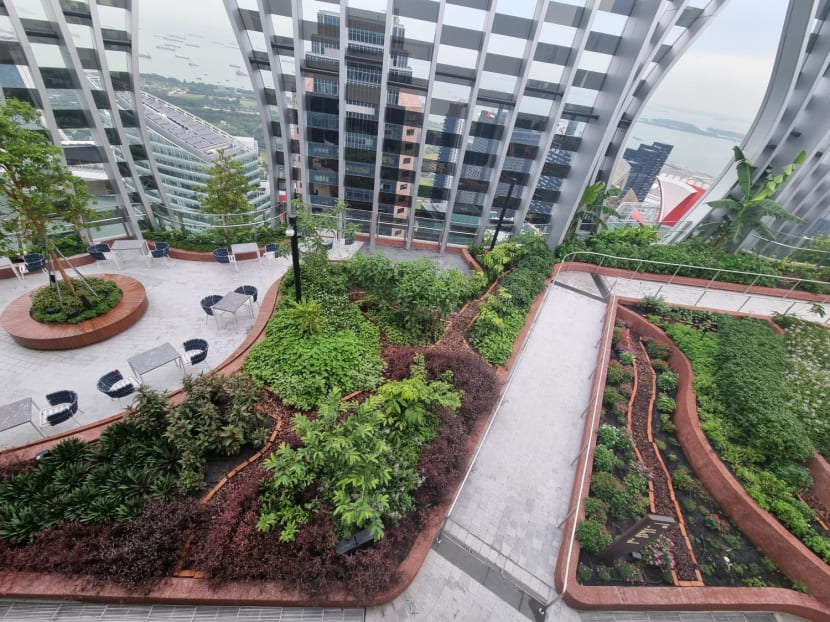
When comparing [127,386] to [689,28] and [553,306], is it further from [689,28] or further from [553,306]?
[689,28]

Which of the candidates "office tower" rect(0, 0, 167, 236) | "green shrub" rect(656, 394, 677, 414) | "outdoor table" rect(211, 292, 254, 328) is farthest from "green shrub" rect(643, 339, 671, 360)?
"office tower" rect(0, 0, 167, 236)

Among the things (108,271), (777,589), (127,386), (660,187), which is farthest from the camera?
(660,187)

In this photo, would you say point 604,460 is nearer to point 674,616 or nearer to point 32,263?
→ point 674,616

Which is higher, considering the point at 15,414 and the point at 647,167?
the point at 647,167

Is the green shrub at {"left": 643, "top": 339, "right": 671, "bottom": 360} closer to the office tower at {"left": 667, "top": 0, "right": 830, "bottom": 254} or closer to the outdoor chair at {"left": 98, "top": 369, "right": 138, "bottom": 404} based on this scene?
the office tower at {"left": 667, "top": 0, "right": 830, "bottom": 254}

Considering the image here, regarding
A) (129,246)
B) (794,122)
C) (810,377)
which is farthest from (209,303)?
(794,122)

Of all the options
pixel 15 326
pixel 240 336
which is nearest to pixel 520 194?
pixel 240 336
